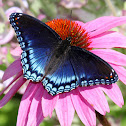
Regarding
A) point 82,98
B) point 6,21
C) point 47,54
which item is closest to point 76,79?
point 82,98

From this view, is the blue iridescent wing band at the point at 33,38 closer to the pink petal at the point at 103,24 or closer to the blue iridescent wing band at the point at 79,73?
the blue iridescent wing band at the point at 79,73

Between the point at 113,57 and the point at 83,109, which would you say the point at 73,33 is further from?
the point at 83,109

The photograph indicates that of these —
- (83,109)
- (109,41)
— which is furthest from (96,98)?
(109,41)

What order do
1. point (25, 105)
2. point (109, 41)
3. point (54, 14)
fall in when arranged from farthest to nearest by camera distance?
point (54, 14), point (109, 41), point (25, 105)

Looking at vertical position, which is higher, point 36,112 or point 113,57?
point 113,57

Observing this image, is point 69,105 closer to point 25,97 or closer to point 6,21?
point 25,97

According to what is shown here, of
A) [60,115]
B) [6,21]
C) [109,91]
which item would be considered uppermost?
[6,21]

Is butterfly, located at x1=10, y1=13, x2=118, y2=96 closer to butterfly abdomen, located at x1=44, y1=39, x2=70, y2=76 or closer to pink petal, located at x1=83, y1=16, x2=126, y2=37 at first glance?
butterfly abdomen, located at x1=44, y1=39, x2=70, y2=76
